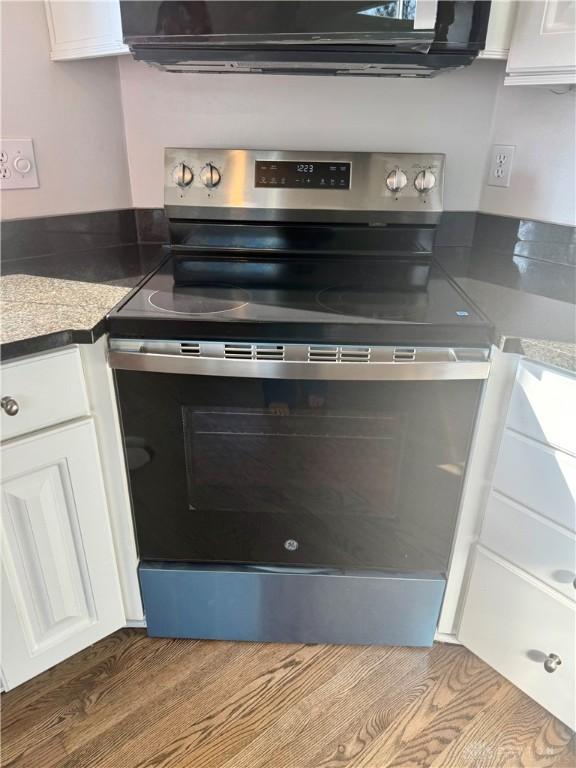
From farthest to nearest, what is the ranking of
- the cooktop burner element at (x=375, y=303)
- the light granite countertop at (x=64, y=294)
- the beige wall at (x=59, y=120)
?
1. the beige wall at (x=59, y=120)
2. the cooktop burner element at (x=375, y=303)
3. the light granite countertop at (x=64, y=294)

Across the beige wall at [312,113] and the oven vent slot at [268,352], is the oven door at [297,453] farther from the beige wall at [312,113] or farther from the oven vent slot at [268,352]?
the beige wall at [312,113]

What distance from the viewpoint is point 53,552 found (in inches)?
44.1

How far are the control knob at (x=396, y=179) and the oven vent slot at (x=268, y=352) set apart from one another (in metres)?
0.64

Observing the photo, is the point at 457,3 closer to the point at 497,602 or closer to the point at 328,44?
the point at 328,44

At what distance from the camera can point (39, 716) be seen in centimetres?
121

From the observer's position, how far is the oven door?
102cm

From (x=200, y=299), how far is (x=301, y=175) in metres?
0.50

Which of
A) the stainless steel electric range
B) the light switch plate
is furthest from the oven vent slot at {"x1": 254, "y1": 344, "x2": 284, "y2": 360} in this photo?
the light switch plate

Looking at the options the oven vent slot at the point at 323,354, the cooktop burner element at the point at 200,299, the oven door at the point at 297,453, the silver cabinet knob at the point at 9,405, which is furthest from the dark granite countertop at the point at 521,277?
the silver cabinet knob at the point at 9,405

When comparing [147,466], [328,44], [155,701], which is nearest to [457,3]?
[328,44]

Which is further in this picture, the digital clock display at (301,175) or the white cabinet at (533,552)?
the digital clock display at (301,175)

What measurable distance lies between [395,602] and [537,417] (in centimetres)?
57

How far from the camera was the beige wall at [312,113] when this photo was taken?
4.81 feet

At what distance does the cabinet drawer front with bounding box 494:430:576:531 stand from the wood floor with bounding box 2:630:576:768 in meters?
0.52
